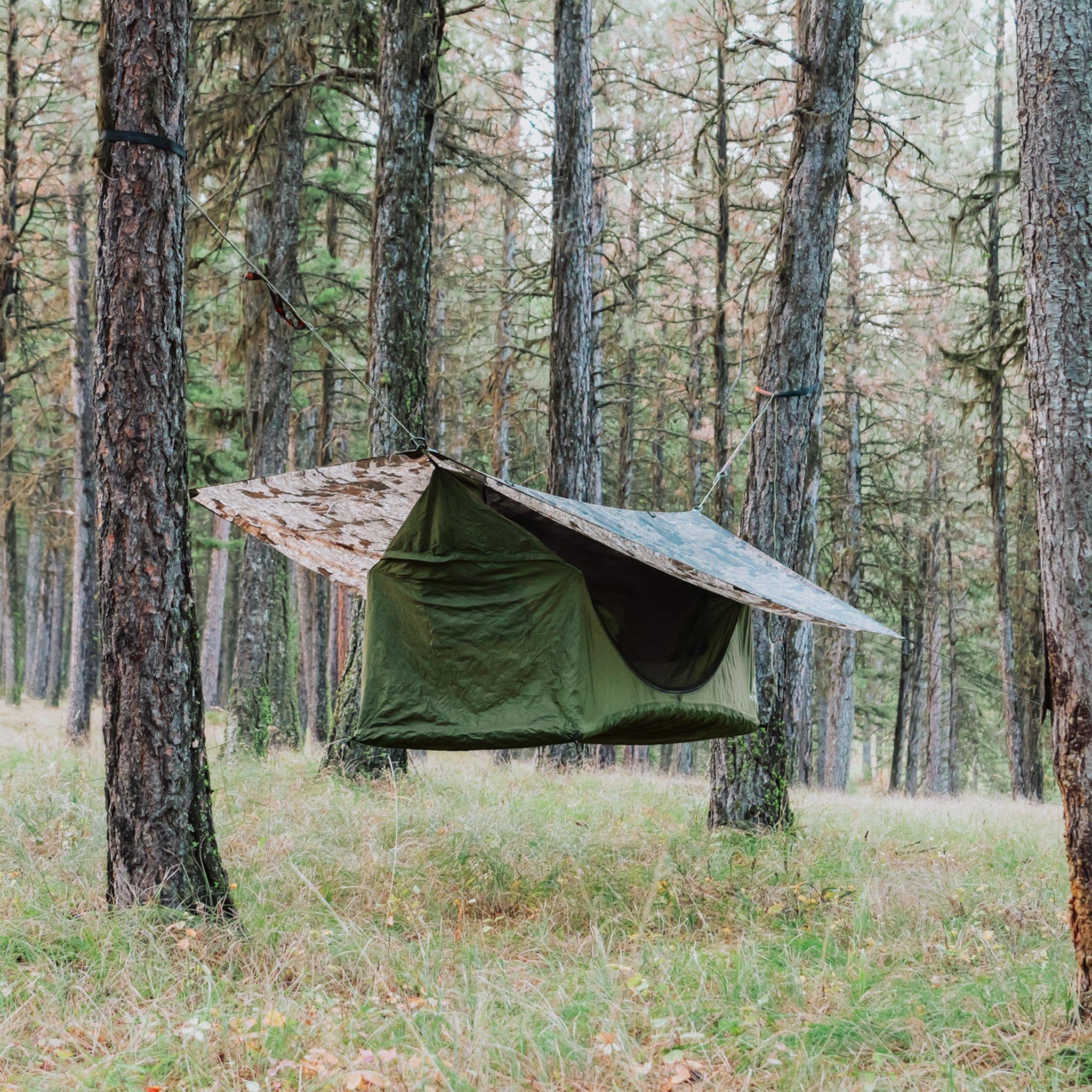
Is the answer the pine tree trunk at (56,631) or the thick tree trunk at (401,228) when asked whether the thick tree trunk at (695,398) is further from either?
the pine tree trunk at (56,631)

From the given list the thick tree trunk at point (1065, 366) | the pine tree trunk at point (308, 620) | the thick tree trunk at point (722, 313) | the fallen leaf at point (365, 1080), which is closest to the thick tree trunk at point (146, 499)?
the fallen leaf at point (365, 1080)

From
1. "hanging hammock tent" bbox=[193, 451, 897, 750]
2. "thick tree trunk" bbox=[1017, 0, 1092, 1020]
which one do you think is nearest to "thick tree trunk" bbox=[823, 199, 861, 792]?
"hanging hammock tent" bbox=[193, 451, 897, 750]

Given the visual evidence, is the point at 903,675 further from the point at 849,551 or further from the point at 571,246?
the point at 571,246

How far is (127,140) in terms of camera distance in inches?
146

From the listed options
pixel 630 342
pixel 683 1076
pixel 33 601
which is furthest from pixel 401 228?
pixel 33 601

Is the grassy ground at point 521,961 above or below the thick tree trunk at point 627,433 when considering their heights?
below

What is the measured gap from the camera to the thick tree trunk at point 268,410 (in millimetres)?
8648

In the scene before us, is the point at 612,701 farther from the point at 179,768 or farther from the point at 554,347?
the point at 554,347

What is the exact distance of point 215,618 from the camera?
16.1m

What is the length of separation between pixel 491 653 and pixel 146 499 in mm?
1440

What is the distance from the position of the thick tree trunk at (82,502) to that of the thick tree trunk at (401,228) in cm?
420

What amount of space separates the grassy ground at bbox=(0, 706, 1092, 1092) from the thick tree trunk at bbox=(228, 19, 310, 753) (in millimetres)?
2803

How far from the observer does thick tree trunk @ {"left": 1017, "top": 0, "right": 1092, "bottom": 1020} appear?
304cm

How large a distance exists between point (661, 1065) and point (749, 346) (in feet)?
32.2
